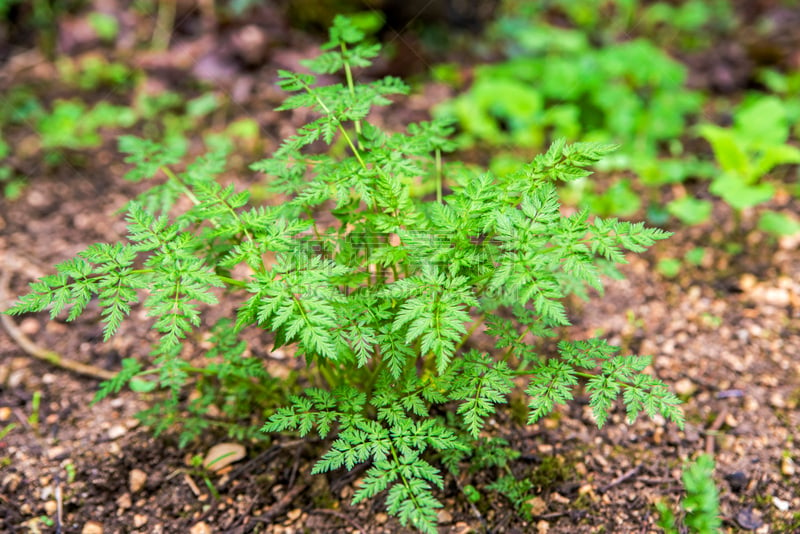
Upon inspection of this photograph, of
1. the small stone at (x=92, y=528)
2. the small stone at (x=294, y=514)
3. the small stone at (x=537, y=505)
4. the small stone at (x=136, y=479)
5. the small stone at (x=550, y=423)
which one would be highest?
the small stone at (x=550, y=423)

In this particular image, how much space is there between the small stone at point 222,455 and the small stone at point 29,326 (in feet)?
3.73

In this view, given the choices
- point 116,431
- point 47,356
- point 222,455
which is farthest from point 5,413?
point 222,455

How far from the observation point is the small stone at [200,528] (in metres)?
1.91

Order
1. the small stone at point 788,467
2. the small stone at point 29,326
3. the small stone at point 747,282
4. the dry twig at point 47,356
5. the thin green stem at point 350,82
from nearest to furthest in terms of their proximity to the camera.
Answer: the thin green stem at point 350,82
the small stone at point 788,467
the dry twig at point 47,356
the small stone at point 29,326
the small stone at point 747,282

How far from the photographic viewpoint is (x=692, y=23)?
4.57 meters

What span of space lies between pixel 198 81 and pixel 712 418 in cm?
369

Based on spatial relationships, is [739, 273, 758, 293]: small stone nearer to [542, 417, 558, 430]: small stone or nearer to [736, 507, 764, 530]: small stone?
[736, 507, 764, 530]: small stone

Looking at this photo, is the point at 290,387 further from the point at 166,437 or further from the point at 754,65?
the point at 754,65

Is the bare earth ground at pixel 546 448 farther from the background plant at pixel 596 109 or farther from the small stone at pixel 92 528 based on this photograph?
the background plant at pixel 596 109

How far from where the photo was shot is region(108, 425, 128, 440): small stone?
2160 millimetres

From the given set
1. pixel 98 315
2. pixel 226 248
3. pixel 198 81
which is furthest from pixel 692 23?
pixel 98 315

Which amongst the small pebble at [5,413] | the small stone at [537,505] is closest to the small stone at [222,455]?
the small pebble at [5,413]

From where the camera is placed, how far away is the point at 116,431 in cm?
217

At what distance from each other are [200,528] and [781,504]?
199 cm
